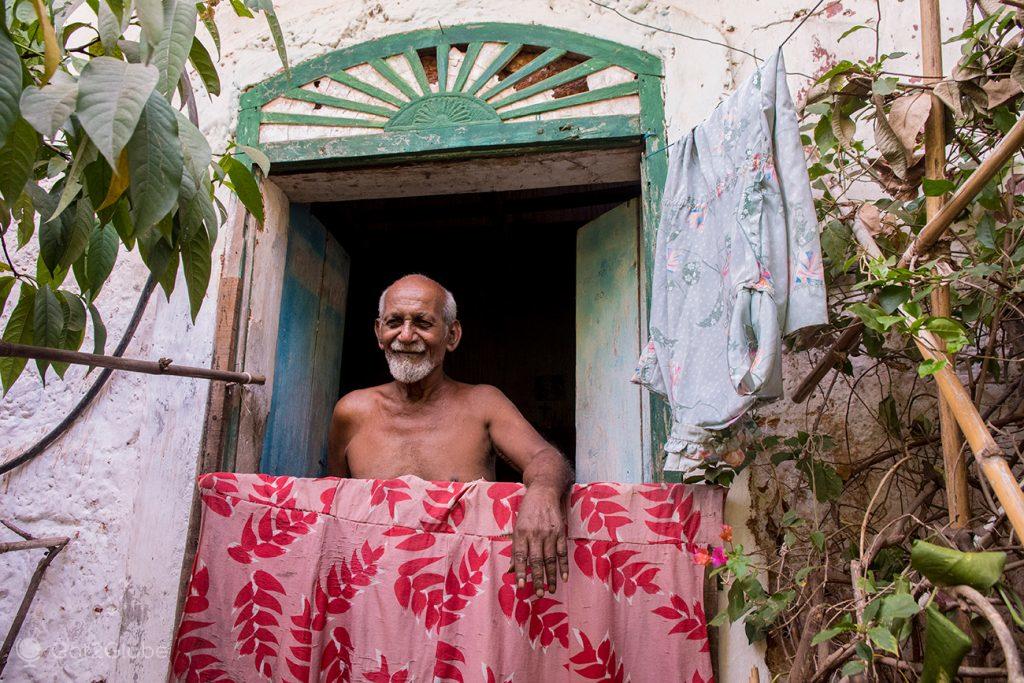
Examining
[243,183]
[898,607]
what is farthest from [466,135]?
[898,607]

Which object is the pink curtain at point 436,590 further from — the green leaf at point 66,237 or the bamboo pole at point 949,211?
the green leaf at point 66,237

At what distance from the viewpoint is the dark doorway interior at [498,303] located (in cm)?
438

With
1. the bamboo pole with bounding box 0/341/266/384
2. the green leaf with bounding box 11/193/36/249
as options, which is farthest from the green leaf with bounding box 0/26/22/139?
the bamboo pole with bounding box 0/341/266/384

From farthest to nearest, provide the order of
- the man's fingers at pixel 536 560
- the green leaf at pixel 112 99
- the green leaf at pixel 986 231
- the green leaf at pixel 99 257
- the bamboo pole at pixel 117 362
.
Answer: the man's fingers at pixel 536 560 < the green leaf at pixel 986 231 < the bamboo pole at pixel 117 362 < the green leaf at pixel 99 257 < the green leaf at pixel 112 99

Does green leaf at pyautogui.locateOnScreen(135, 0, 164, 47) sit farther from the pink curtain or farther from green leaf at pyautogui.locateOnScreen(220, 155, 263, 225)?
the pink curtain

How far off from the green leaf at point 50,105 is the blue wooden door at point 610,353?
1.85 m

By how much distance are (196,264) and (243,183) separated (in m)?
0.33

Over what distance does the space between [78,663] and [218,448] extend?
727mm

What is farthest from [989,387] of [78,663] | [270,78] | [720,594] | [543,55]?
[78,663]

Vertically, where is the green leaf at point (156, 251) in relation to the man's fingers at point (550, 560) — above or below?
above

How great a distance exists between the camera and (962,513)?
1.48 meters

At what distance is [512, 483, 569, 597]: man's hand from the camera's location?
1784mm

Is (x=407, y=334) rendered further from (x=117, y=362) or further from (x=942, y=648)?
(x=942, y=648)

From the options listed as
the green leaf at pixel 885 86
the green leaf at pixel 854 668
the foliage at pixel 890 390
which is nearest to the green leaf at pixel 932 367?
the foliage at pixel 890 390
